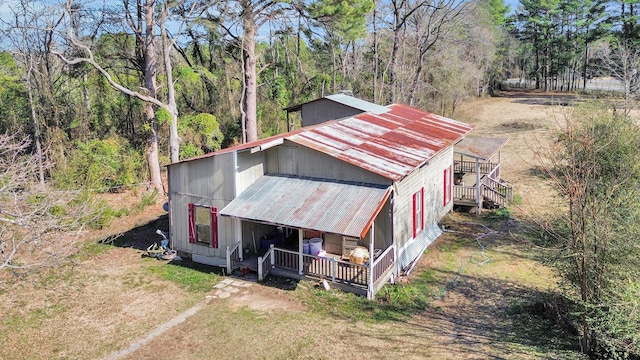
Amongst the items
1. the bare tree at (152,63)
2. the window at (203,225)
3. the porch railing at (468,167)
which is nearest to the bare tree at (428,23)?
the porch railing at (468,167)

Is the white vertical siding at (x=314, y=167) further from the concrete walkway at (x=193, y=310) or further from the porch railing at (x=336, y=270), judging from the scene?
the concrete walkway at (x=193, y=310)

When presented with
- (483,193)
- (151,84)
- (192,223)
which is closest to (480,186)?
(483,193)

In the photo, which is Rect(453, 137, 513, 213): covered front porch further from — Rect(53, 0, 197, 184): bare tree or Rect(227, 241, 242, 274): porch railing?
Rect(53, 0, 197, 184): bare tree

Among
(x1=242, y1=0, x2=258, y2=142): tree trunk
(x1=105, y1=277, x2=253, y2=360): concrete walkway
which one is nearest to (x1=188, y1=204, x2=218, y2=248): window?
(x1=105, y1=277, x2=253, y2=360): concrete walkway

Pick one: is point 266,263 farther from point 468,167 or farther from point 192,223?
point 468,167

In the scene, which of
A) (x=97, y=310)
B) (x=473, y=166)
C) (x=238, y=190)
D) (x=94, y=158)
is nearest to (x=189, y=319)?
(x=97, y=310)
